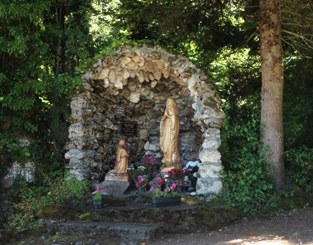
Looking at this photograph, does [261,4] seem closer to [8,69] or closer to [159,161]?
[159,161]

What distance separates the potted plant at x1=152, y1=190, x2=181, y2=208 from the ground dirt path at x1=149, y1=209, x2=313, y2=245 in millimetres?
831

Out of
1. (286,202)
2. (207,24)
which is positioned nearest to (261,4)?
(207,24)

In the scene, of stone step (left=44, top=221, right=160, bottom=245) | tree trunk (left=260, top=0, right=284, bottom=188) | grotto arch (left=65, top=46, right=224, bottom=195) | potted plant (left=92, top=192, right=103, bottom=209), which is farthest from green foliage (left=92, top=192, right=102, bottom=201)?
tree trunk (left=260, top=0, right=284, bottom=188)

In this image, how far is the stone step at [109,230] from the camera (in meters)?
6.66

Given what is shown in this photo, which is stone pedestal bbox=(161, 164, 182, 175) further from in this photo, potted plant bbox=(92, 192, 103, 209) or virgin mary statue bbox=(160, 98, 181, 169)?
potted plant bbox=(92, 192, 103, 209)

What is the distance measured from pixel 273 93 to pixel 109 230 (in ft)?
13.1

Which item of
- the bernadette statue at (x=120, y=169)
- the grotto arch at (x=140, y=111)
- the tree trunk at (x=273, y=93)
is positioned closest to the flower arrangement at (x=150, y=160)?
the grotto arch at (x=140, y=111)

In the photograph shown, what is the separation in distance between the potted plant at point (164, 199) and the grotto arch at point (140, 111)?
0.77 metres

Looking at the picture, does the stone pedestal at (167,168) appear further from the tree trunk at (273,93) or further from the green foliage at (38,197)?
the tree trunk at (273,93)

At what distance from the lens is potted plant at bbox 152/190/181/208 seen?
7715 millimetres

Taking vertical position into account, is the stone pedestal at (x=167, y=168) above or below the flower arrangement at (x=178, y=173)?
above

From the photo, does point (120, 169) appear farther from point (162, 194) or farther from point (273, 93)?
point (273, 93)

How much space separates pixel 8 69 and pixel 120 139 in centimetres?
274

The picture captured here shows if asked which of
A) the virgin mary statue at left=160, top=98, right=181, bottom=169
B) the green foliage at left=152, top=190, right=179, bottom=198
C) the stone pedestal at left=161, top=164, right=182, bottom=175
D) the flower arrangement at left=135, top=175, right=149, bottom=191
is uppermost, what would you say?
the virgin mary statue at left=160, top=98, right=181, bottom=169
